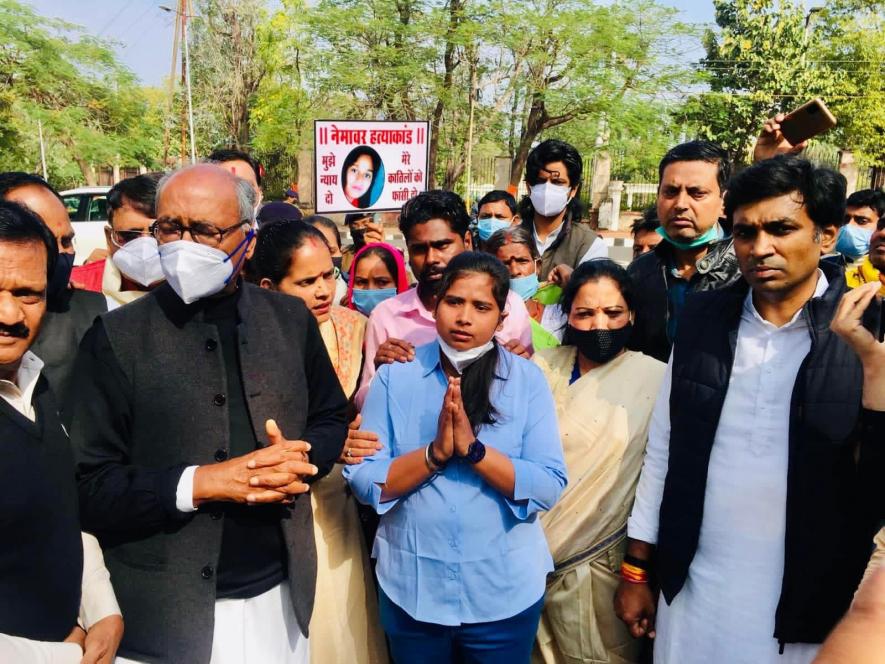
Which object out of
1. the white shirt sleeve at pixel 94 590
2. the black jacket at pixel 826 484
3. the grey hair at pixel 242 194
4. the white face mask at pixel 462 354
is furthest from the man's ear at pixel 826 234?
the white shirt sleeve at pixel 94 590

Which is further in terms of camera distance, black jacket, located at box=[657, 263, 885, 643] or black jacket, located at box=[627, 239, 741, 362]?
black jacket, located at box=[627, 239, 741, 362]

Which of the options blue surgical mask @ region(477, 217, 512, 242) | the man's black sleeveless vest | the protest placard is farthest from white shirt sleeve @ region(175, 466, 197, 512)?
the protest placard

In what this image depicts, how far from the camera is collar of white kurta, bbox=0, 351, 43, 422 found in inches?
61.4

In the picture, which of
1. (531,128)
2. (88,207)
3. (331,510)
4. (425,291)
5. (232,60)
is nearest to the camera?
(331,510)

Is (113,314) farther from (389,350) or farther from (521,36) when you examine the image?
(521,36)

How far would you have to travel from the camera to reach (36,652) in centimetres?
148

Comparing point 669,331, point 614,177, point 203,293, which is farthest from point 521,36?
point 203,293

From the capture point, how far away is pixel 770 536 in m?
1.94

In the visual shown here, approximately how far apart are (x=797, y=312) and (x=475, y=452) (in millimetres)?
1029

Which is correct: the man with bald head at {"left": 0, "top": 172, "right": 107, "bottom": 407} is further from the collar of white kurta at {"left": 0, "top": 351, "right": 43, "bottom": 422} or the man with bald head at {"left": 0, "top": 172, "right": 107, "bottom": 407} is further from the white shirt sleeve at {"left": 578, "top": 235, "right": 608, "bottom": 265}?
the white shirt sleeve at {"left": 578, "top": 235, "right": 608, "bottom": 265}

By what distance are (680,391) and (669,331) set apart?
A: 819 millimetres

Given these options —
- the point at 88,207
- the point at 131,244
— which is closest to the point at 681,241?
the point at 131,244

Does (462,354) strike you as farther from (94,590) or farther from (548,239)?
(548,239)

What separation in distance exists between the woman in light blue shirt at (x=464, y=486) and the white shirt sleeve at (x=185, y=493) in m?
0.55
